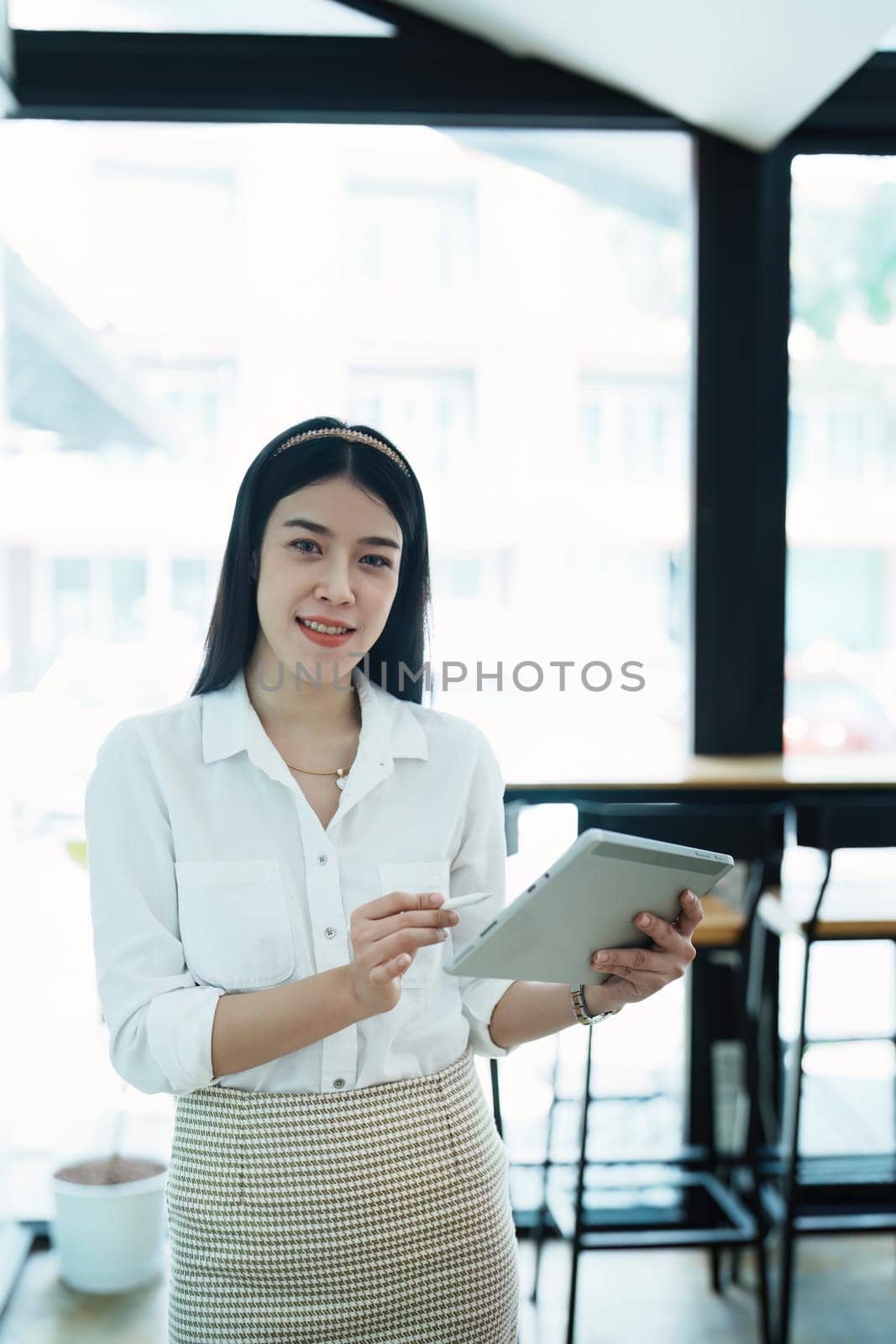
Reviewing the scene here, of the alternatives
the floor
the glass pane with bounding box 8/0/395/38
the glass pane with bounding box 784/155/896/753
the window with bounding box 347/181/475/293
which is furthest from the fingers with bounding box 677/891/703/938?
the glass pane with bounding box 8/0/395/38

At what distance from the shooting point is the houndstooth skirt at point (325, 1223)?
1.24 metres

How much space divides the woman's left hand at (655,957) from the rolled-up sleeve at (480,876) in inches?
6.6

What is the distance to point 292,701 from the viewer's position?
144cm

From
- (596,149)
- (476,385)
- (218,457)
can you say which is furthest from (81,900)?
(596,149)

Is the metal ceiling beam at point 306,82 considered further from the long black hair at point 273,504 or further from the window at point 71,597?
the long black hair at point 273,504

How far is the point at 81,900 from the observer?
2.82 m

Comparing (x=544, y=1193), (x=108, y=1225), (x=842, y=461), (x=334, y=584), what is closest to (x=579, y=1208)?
(x=544, y=1193)

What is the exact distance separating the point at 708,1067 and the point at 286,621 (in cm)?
200

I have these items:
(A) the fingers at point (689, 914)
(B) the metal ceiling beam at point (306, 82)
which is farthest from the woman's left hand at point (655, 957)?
(B) the metal ceiling beam at point (306, 82)

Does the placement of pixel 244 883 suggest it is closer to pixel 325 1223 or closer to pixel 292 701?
pixel 292 701

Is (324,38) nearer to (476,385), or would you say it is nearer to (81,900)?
(476,385)

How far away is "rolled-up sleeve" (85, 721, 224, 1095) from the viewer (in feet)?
4.00

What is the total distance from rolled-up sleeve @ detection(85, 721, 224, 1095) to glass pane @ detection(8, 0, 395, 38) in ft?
6.86

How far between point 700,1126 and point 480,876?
1784 millimetres
